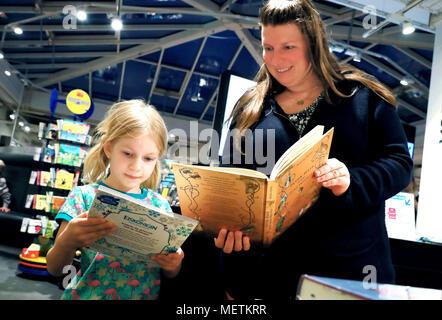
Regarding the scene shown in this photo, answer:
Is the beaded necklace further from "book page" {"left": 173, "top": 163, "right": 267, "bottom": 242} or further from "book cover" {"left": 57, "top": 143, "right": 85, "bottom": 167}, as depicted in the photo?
"book cover" {"left": 57, "top": 143, "right": 85, "bottom": 167}

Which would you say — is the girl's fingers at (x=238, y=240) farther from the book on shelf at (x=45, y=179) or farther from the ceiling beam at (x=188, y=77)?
the ceiling beam at (x=188, y=77)

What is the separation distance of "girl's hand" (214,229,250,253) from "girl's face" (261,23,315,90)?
1.74 feet

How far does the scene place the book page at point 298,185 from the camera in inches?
30.7

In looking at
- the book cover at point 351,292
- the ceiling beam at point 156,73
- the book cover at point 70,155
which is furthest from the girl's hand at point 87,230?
the ceiling beam at point 156,73

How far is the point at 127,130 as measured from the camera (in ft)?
3.95

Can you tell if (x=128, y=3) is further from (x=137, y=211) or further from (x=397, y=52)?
(x=137, y=211)

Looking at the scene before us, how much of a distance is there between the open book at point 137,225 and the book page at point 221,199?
119 mm

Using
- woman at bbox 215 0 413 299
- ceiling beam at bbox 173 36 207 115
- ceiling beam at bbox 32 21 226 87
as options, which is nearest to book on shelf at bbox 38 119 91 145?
ceiling beam at bbox 32 21 226 87

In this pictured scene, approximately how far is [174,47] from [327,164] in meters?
9.01

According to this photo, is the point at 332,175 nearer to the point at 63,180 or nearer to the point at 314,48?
the point at 314,48

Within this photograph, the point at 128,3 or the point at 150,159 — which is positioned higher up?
the point at 128,3

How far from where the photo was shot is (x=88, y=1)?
6973mm
